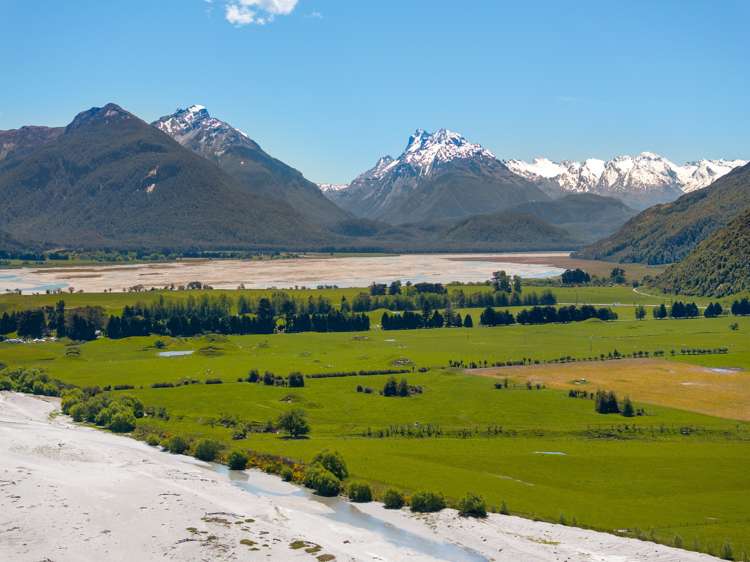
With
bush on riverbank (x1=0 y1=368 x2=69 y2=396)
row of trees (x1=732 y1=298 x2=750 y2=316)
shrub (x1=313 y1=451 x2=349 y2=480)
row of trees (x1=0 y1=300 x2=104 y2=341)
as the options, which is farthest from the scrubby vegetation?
row of trees (x1=732 y1=298 x2=750 y2=316)

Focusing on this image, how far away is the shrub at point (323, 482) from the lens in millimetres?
67812

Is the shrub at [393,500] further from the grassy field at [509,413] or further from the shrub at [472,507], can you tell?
the shrub at [472,507]

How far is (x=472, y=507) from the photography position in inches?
2443

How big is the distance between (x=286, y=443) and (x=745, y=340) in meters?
84.9

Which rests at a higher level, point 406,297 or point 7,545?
point 406,297

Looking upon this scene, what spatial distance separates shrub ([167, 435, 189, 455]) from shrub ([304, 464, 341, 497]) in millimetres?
15670

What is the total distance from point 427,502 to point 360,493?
5217mm

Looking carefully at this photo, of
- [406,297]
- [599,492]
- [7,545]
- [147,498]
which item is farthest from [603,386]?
[406,297]

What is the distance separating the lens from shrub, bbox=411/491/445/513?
6331 cm

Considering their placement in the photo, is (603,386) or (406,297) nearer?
(603,386)

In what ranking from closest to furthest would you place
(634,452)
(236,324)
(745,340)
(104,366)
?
(634,452), (104,366), (745,340), (236,324)

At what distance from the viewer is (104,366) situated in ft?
400

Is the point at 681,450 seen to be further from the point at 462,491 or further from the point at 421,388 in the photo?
the point at 421,388

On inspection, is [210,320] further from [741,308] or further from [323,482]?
[741,308]
